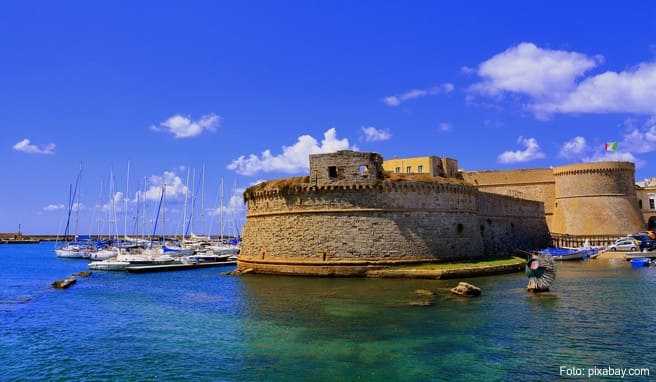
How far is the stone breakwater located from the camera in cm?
2728

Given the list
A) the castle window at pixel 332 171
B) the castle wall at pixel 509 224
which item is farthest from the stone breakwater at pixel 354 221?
the castle wall at pixel 509 224

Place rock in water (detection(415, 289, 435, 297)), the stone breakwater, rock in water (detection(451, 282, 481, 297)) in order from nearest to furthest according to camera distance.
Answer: rock in water (detection(451, 282, 481, 297)) → rock in water (detection(415, 289, 435, 297)) → the stone breakwater

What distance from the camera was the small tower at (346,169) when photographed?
27875 mm

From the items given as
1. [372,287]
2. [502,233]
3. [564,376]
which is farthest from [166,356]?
[502,233]

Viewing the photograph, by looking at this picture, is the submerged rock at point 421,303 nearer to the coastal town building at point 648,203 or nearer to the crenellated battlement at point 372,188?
the crenellated battlement at point 372,188

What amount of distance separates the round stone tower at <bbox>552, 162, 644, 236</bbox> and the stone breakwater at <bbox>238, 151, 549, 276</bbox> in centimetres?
2714

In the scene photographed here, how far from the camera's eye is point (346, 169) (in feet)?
91.6

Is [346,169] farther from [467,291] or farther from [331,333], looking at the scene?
[331,333]

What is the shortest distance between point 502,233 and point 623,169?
72.2 feet

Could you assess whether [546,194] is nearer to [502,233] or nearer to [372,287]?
[502,233]

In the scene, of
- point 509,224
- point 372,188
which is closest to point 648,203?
point 509,224

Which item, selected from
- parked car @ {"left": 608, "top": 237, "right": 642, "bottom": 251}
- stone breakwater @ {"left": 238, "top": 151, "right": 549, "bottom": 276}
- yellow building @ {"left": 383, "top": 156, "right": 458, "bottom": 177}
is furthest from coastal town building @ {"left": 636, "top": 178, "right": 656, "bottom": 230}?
stone breakwater @ {"left": 238, "top": 151, "right": 549, "bottom": 276}

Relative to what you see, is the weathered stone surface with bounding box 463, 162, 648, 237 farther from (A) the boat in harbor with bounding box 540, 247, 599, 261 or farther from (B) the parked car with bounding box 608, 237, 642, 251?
(A) the boat in harbor with bounding box 540, 247, 599, 261

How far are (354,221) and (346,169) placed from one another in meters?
2.91
